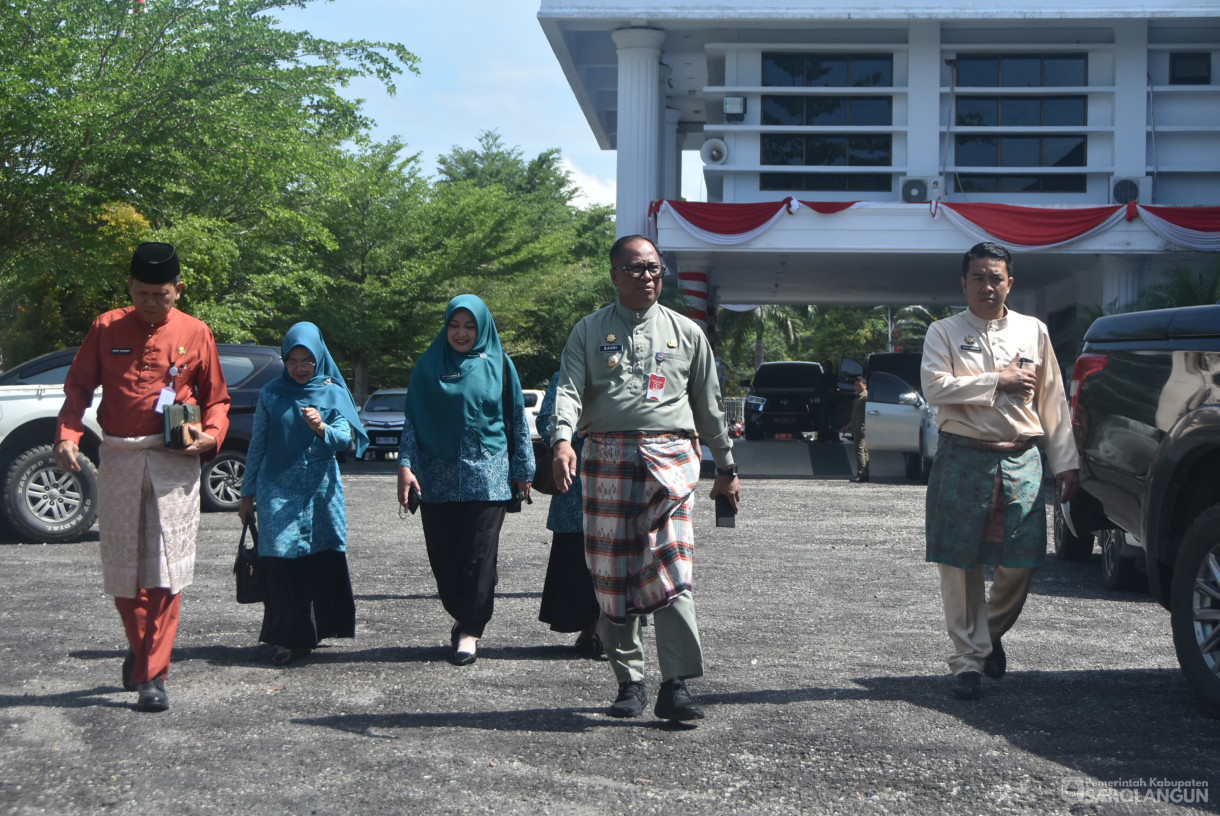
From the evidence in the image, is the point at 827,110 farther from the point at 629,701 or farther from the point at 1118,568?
the point at 629,701

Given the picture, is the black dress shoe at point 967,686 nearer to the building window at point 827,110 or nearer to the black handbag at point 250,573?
the black handbag at point 250,573

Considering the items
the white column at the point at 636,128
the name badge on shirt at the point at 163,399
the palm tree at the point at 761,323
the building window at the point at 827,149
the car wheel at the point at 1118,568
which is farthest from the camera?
the palm tree at the point at 761,323

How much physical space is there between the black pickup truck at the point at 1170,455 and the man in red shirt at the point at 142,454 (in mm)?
3960

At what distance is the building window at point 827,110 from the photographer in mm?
22703

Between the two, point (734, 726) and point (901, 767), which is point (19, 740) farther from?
point (901, 767)

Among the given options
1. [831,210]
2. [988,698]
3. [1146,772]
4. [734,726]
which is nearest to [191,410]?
[734,726]

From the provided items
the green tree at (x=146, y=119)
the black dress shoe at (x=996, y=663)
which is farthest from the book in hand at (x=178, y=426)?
the green tree at (x=146, y=119)

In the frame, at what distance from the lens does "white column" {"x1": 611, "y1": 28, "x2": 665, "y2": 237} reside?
2198 centimetres

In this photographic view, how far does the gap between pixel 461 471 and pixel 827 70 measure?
18581 millimetres

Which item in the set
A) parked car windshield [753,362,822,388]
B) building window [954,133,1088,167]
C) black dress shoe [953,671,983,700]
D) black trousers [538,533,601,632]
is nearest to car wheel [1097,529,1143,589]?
black dress shoe [953,671,983,700]

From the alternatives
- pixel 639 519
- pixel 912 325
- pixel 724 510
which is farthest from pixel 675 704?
pixel 912 325

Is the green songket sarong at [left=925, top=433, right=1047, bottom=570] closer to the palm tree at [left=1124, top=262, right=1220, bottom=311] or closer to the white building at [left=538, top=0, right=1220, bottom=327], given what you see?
the palm tree at [left=1124, top=262, right=1220, bottom=311]

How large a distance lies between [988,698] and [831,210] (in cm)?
1660

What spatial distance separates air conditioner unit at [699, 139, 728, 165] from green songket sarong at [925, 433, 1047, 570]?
17.5 meters
